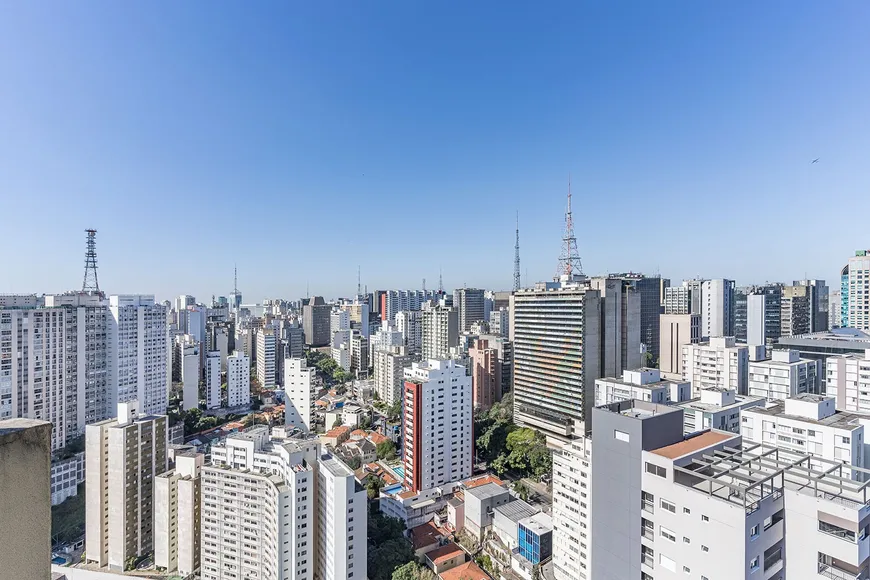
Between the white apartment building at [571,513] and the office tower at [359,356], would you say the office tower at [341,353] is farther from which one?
the white apartment building at [571,513]

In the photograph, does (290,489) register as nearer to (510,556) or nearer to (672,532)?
(510,556)

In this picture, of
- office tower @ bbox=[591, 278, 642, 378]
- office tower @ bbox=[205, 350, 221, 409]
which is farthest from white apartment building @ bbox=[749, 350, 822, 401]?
Result: office tower @ bbox=[205, 350, 221, 409]

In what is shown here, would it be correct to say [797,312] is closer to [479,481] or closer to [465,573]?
[479,481]

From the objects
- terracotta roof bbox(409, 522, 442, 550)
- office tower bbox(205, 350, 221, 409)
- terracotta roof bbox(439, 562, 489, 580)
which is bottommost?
terracotta roof bbox(409, 522, 442, 550)

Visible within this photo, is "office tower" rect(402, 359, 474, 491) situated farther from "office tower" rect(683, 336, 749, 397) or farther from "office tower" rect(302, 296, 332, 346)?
"office tower" rect(302, 296, 332, 346)

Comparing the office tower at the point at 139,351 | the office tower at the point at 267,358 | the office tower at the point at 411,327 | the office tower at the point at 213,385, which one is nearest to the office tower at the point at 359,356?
the office tower at the point at 411,327

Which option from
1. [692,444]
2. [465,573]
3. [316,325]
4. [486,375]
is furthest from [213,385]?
[692,444]
